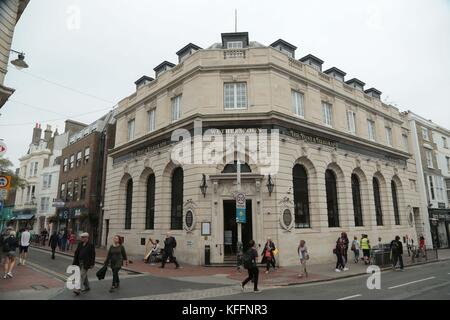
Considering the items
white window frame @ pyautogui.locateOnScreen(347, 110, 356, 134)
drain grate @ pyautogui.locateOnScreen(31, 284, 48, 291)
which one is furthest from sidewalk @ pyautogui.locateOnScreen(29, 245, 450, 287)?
white window frame @ pyautogui.locateOnScreen(347, 110, 356, 134)

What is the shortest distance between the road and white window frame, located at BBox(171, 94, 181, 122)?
36.9 ft

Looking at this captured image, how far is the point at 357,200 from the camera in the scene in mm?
23312

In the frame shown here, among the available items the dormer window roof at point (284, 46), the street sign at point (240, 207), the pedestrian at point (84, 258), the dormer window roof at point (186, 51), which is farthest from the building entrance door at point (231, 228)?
the dormer window roof at point (284, 46)

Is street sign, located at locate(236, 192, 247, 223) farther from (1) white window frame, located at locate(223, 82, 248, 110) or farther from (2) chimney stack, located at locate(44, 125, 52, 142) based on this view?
(2) chimney stack, located at locate(44, 125, 52, 142)

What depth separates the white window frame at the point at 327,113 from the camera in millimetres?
22209

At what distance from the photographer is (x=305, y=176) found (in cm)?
2025

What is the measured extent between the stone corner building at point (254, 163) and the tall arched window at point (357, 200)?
3.2 inches

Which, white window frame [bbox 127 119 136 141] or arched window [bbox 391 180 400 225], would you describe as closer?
white window frame [bbox 127 119 136 141]

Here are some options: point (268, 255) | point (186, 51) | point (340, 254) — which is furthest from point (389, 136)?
point (268, 255)

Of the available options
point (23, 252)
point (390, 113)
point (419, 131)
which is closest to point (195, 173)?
point (23, 252)

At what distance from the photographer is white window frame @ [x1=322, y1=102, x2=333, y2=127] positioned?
22209 mm

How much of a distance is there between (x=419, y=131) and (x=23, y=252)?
3716cm

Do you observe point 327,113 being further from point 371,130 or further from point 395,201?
point 395,201

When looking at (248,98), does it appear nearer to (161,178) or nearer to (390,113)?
(161,178)
